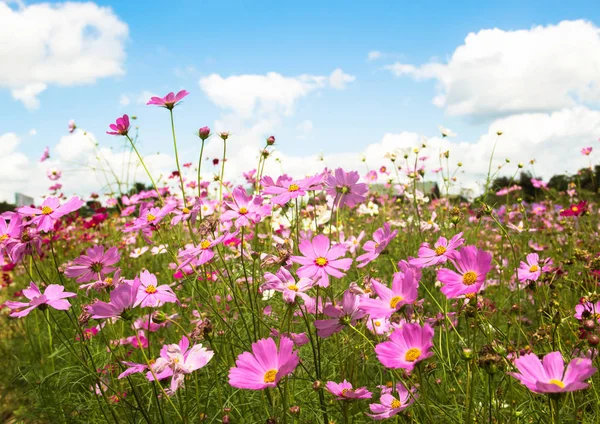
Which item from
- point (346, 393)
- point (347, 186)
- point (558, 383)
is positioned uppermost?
point (347, 186)

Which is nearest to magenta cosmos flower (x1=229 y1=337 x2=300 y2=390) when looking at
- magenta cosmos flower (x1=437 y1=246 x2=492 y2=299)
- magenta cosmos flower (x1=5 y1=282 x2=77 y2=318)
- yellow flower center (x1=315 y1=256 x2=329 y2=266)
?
yellow flower center (x1=315 y1=256 x2=329 y2=266)

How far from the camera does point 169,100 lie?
1.49 metres

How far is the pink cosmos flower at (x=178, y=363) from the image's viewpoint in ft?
3.63

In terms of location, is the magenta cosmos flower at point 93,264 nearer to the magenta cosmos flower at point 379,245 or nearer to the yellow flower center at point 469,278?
the magenta cosmos flower at point 379,245

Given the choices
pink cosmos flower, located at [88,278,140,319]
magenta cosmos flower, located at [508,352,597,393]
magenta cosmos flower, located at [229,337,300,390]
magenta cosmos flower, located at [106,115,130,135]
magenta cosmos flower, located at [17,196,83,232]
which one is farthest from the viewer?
magenta cosmos flower, located at [106,115,130,135]

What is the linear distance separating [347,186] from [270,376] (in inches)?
27.8

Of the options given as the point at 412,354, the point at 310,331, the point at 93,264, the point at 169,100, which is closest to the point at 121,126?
the point at 169,100

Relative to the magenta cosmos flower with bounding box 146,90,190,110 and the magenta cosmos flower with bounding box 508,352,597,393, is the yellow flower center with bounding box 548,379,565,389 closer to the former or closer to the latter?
the magenta cosmos flower with bounding box 508,352,597,393

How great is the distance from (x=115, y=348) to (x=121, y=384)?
0.14 meters

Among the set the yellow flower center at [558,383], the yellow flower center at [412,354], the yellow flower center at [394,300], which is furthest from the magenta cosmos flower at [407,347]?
the yellow flower center at [558,383]

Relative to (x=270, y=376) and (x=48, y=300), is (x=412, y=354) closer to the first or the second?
(x=270, y=376)

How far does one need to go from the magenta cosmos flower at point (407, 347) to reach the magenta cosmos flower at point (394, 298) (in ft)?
0.26

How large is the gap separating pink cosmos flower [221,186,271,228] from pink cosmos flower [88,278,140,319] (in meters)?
0.33

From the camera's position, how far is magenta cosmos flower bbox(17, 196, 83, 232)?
4.47 ft
